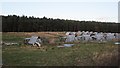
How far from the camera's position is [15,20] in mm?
76000

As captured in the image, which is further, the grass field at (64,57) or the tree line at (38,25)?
the tree line at (38,25)

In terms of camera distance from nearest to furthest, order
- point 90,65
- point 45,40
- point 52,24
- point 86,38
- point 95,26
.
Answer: point 90,65 → point 45,40 → point 86,38 → point 52,24 → point 95,26

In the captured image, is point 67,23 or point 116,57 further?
point 67,23

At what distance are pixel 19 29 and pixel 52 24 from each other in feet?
48.7

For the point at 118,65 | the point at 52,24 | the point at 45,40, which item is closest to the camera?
the point at 118,65

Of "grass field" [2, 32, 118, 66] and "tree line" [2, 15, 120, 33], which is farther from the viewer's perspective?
"tree line" [2, 15, 120, 33]

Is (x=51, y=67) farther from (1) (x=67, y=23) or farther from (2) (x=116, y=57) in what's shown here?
(1) (x=67, y=23)

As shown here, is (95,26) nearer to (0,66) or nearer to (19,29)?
(19,29)

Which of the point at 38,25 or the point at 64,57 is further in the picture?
the point at 38,25

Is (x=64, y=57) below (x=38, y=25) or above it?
above

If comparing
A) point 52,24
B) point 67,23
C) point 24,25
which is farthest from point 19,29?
point 67,23

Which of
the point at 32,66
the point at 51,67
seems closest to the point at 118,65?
the point at 51,67

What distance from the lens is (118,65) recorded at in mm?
9883

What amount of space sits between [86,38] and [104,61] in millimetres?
23452
